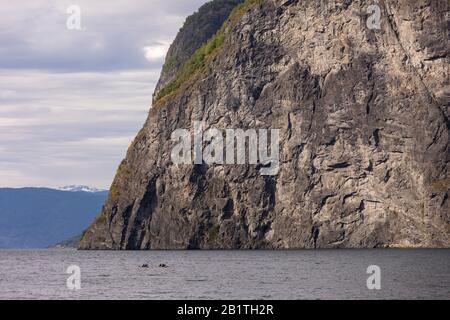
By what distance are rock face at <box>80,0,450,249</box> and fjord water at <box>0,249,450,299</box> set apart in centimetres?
2213

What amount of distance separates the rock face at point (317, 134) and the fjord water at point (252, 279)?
2213 centimetres

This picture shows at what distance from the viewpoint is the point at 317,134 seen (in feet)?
528

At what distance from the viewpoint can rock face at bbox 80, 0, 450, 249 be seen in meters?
156

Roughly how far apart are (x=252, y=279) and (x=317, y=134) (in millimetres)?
70793

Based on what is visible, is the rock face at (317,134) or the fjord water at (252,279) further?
the rock face at (317,134)

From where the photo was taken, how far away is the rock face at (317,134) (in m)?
156

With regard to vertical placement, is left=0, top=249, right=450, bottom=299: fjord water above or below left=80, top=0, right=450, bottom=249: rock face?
below

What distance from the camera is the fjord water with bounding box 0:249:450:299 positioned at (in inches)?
3002

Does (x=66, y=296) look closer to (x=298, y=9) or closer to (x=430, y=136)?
(x=430, y=136)

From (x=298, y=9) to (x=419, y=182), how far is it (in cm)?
3486

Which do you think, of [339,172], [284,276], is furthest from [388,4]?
[284,276]

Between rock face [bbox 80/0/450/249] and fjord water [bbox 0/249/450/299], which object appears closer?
fjord water [bbox 0/249/450/299]

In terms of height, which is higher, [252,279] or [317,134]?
[317,134]
